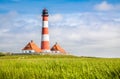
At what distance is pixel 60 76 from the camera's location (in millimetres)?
12188

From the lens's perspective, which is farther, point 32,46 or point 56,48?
point 56,48

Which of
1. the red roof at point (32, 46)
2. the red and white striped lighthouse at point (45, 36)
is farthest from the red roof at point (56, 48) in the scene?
the red and white striped lighthouse at point (45, 36)

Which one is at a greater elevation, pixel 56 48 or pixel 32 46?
pixel 32 46

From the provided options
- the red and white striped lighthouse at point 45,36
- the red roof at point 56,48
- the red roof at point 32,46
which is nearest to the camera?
the red and white striped lighthouse at point 45,36

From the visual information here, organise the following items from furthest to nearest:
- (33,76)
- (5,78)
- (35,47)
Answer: (35,47)
(5,78)
(33,76)

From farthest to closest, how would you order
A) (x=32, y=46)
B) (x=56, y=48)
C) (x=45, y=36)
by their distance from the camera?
1. (x=56, y=48)
2. (x=32, y=46)
3. (x=45, y=36)

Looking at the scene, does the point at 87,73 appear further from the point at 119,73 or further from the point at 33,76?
the point at 33,76

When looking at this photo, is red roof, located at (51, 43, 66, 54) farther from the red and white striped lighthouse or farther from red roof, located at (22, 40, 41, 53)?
the red and white striped lighthouse

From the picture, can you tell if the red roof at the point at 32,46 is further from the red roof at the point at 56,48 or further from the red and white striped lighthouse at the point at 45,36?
the red and white striped lighthouse at the point at 45,36

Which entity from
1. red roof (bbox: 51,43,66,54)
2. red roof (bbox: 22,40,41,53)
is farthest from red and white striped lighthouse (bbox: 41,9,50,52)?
red roof (bbox: 51,43,66,54)

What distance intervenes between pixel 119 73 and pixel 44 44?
49235mm

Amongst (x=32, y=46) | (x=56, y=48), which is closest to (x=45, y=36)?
(x=32, y=46)

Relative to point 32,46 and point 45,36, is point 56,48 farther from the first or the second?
point 45,36

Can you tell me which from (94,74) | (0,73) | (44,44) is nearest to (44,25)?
(44,44)
